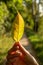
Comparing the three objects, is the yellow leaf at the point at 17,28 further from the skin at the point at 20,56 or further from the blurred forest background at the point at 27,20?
the blurred forest background at the point at 27,20

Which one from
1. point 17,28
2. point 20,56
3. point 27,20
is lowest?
point 27,20

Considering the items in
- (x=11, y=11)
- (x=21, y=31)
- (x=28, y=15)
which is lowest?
(x=28, y=15)

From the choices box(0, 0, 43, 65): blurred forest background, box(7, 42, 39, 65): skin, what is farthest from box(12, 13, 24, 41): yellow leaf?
box(0, 0, 43, 65): blurred forest background


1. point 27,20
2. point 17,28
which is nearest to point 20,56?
point 17,28

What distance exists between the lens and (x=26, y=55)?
1.15 metres

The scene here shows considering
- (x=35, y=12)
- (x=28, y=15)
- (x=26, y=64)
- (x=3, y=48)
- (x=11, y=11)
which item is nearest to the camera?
(x=26, y=64)

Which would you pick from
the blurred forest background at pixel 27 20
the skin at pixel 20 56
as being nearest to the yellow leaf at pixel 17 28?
the skin at pixel 20 56

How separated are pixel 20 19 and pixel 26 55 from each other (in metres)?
0.16

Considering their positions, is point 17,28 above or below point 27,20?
above

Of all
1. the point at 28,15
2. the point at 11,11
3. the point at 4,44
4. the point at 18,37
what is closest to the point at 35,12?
the point at 28,15

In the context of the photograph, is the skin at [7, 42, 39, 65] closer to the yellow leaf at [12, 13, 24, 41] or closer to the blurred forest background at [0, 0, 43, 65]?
the yellow leaf at [12, 13, 24, 41]

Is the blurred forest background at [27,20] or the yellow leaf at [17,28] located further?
the blurred forest background at [27,20]

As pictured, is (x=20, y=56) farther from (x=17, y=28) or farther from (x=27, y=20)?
(x=27, y=20)

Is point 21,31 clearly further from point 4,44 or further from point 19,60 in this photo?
point 4,44
